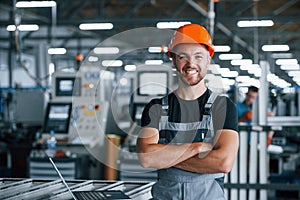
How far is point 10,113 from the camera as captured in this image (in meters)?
8.25

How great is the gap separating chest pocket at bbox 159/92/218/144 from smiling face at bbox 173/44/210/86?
3.9 inches

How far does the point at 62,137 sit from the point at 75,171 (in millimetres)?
541

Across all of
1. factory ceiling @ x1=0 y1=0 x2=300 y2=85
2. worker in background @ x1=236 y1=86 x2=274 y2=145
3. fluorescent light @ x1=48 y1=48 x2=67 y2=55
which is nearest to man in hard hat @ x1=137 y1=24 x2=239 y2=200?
worker in background @ x1=236 y1=86 x2=274 y2=145

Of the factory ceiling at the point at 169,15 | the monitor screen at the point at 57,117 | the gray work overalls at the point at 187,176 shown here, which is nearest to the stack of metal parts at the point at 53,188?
the gray work overalls at the point at 187,176

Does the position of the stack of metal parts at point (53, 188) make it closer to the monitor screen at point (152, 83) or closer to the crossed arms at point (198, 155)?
the crossed arms at point (198, 155)

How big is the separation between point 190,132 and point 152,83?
14.2 feet

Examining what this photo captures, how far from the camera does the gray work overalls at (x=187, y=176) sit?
6.87 ft

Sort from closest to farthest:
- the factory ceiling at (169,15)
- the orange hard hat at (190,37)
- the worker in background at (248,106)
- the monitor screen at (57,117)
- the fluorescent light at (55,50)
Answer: the orange hard hat at (190,37), the worker in background at (248,106), the monitor screen at (57,117), the fluorescent light at (55,50), the factory ceiling at (169,15)

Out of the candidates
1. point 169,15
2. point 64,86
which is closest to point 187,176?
point 64,86

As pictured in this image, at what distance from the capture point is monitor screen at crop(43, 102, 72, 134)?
6504mm

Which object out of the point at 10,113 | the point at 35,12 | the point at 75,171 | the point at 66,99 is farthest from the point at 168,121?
the point at 35,12

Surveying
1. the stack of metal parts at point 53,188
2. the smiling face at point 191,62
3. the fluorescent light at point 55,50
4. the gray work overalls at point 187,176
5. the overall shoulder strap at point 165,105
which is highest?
the fluorescent light at point 55,50

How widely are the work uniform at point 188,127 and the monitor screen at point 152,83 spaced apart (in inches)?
151

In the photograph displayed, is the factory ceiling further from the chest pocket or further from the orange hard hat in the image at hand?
the chest pocket
